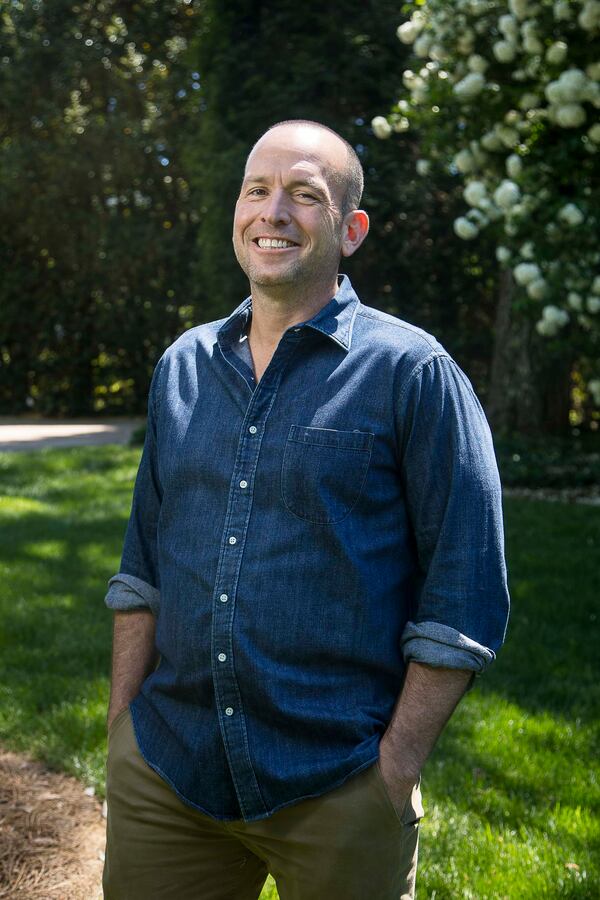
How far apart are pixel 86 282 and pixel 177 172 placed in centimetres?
214

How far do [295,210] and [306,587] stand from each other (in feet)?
2.31

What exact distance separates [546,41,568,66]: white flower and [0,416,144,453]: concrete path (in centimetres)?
675

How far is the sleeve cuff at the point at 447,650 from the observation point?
168 cm

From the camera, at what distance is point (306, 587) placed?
5.73 ft

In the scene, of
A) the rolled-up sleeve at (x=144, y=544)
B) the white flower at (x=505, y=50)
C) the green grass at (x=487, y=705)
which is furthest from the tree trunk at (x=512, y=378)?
the rolled-up sleeve at (x=144, y=544)

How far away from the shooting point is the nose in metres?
1.87

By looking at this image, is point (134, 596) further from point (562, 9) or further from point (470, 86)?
point (470, 86)

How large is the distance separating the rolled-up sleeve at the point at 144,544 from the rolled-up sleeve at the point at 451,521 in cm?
57

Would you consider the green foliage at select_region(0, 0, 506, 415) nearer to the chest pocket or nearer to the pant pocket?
the chest pocket

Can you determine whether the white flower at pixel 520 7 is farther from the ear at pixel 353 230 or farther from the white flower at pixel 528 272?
the ear at pixel 353 230

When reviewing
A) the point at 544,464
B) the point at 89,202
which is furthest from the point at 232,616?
the point at 89,202

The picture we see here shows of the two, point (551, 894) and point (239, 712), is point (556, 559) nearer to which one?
point (551, 894)

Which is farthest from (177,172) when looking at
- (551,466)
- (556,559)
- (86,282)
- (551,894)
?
(551,894)

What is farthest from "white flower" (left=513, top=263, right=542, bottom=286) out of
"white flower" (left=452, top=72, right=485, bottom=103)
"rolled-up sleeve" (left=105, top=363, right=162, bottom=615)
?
"rolled-up sleeve" (left=105, top=363, right=162, bottom=615)
